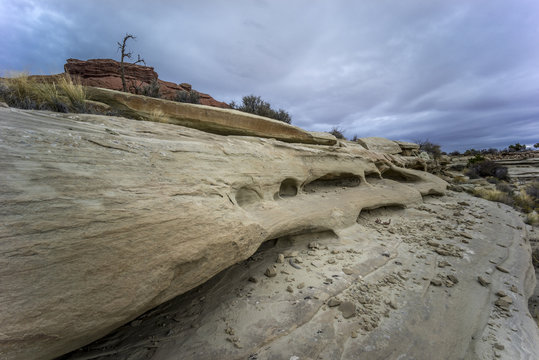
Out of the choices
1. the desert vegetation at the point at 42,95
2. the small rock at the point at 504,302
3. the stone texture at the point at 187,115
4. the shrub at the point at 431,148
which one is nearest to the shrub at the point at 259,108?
the stone texture at the point at 187,115

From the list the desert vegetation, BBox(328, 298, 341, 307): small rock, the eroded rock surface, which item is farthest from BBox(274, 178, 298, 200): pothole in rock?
the desert vegetation

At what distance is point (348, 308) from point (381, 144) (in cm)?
989

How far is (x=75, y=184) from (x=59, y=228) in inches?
14.1

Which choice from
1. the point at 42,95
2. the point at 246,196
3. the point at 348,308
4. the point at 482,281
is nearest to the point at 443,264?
the point at 482,281

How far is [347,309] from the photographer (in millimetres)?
2104

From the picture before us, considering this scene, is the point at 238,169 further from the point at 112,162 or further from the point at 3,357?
the point at 3,357

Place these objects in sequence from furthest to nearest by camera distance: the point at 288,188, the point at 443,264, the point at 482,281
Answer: the point at 288,188, the point at 443,264, the point at 482,281

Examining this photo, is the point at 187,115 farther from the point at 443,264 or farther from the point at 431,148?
the point at 431,148

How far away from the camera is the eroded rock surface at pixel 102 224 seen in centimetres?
121

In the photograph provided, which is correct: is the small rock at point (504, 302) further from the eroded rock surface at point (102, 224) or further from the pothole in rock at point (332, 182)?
the pothole in rock at point (332, 182)

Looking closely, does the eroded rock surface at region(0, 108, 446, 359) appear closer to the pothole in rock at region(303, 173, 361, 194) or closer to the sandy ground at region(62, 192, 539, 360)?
the sandy ground at region(62, 192, 539, 360)

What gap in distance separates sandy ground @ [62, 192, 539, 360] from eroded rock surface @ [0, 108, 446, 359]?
44 cm

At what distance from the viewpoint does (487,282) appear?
2754 millimetres

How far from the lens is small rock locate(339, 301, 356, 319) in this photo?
2.05 metres
